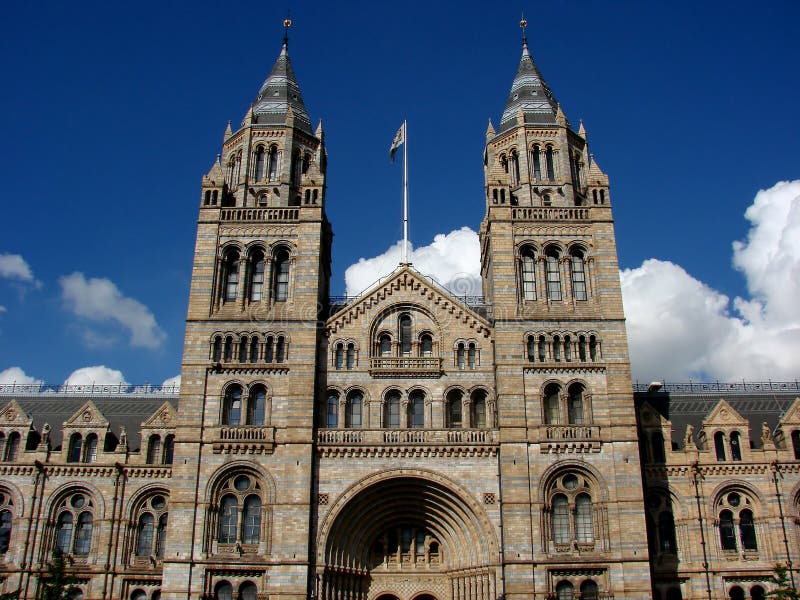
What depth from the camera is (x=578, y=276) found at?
44.9 m

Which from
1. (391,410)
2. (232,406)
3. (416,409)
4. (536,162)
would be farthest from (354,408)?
(536,162)

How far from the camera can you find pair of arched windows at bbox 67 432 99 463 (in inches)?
1832

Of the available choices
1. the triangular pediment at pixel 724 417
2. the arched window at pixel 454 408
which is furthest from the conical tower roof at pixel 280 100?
the triangular pediment at pixel 724 417

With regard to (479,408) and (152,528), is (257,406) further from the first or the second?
(479,408)

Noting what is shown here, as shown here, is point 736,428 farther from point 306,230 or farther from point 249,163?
point 249,163

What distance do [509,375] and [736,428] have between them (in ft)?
47.0

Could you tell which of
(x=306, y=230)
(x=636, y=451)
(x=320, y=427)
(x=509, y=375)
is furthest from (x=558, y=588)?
(x=306, y=230)

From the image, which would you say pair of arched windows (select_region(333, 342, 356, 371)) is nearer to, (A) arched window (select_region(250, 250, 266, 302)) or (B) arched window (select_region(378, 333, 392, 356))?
(B) arched window (select_region(378, 333, 392, 356))

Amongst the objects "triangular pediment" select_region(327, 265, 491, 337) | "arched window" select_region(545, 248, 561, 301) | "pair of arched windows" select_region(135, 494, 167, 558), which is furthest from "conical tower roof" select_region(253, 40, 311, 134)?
"pair of arched windows" select_region(135, 494, 167, 558)

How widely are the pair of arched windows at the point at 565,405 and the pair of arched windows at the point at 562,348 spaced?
1476mm

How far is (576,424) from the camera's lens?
135 ft

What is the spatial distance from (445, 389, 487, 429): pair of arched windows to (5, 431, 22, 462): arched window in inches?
977

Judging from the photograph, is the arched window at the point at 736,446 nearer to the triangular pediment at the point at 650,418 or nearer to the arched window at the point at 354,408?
the triangular pediment at the point at 650,418

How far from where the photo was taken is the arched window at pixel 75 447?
46.6 m
